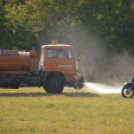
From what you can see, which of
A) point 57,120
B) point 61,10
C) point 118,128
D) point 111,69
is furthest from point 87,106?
point 61,10

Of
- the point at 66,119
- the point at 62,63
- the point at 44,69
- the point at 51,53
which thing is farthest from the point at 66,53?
the point at 66,119

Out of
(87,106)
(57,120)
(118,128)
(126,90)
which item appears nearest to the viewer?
(118,128)

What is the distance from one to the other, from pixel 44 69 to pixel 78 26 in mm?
20687

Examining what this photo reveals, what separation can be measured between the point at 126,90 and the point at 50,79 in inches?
185

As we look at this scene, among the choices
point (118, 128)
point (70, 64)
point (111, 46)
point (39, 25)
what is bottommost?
point (118, 128)

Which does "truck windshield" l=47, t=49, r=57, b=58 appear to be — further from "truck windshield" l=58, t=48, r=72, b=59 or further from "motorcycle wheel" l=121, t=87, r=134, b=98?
"motorcycle wheel" l=121, t=87, r=134, b=98

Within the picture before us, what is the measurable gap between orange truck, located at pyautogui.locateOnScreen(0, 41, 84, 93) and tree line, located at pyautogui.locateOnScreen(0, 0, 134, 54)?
64.6ft

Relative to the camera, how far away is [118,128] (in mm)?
9211

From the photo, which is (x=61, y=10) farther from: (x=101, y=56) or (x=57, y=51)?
(x=57, y=51)

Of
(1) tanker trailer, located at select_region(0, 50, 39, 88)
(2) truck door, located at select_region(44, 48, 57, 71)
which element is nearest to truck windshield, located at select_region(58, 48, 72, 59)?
(2) truck door, located at select_region(44, 48, 57, 71)

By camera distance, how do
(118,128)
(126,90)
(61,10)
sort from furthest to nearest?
(61,10) < (126,90) < (118,128)

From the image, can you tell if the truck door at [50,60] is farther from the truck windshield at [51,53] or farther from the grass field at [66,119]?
the grass field at [66,119]

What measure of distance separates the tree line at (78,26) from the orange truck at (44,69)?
64.6ft

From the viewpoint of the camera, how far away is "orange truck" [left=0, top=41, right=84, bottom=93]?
20000mm
